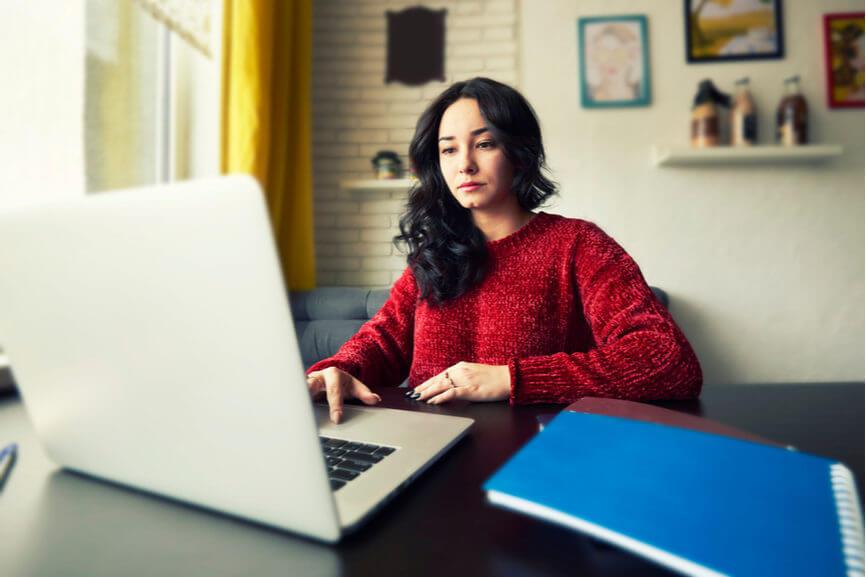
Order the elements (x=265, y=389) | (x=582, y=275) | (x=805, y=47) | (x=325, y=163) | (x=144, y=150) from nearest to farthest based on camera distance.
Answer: (x=265, y=389) < (x=582, y=275) < (x=144, y=150) < (x=805, y=47) < (x=325, y=163)

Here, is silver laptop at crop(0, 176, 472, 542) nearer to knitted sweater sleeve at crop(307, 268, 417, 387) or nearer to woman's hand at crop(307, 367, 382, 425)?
woman's hand at crop(307, 367, 382, 425)

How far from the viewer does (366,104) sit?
2562mm

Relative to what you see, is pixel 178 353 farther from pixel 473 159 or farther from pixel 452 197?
pixel 452 197

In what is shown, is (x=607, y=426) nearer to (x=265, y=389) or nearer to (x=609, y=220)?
(x=265, y=389)

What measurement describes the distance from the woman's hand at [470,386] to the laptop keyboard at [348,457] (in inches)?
9.8

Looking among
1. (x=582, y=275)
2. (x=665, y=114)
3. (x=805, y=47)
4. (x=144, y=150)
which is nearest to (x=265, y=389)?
(x=582, y=275)

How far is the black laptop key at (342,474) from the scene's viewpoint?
415 mm

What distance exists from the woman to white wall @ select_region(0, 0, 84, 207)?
89cm

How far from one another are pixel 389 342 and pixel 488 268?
0.28 metres

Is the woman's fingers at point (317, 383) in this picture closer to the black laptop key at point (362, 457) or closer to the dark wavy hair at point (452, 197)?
the black laptop key at point (362, 457)

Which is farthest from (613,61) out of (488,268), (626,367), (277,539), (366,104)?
(277,539)

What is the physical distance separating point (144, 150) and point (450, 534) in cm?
201

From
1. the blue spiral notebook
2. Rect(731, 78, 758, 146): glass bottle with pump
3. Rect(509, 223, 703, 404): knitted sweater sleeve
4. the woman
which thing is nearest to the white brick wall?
Rect(731, 78, 758, 146): glass bottle with pump

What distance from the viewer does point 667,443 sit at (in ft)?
1.29
